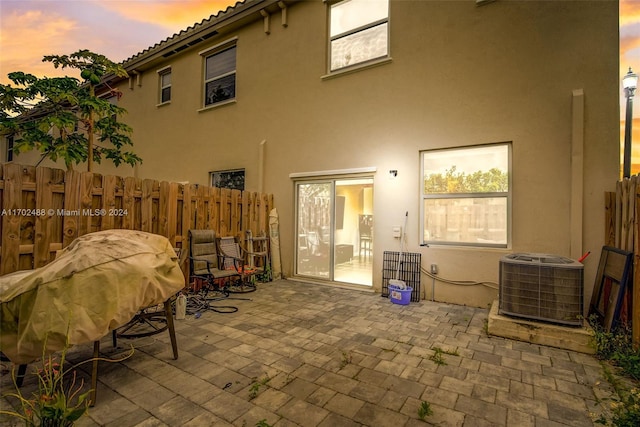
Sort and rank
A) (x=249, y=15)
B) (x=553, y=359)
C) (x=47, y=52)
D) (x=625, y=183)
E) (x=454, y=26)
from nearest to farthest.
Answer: (x=553, y=359) → (x=625, y=183) → (x=47, y=52) → (x=454, y=26) → (x=249, y=15)

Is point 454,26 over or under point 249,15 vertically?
under

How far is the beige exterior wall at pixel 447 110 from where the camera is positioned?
404 centimetres

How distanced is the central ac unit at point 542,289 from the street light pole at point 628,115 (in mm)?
1910

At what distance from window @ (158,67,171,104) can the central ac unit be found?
9.71 meters

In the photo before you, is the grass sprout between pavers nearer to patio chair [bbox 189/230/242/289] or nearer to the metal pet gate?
the metal pet gate

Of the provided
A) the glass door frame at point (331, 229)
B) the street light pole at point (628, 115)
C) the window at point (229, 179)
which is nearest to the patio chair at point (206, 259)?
the glass door frame at point (331, 229)

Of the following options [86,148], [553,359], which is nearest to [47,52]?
[86,148]

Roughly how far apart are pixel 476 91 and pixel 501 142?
91cm

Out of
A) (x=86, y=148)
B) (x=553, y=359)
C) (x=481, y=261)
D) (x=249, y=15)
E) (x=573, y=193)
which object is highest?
(x=249, y=15)

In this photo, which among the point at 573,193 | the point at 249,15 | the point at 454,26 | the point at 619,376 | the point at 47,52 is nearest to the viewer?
the point at 619,376

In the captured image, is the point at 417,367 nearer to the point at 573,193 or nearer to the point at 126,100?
the point at 573,193

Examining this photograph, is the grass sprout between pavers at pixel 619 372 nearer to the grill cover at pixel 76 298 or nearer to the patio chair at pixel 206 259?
the grill cover at pixel 76 298

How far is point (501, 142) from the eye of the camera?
453 cm

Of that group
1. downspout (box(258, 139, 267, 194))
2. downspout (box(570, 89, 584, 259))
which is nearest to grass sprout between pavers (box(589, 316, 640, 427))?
downspout (box(570, 89, 584, 259))
